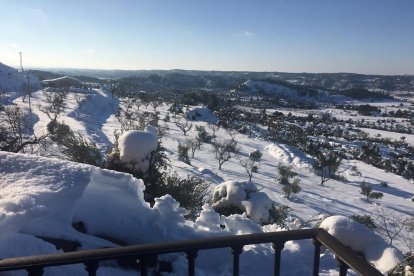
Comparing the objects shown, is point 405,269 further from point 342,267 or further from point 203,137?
point 203,137

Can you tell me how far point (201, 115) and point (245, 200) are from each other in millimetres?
63949

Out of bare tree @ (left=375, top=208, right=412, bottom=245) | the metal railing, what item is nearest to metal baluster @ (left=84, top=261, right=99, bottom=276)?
the metal railing

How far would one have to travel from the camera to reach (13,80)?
278 feet

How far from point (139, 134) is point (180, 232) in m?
3.91

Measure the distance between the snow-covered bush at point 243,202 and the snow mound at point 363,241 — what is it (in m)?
5.70

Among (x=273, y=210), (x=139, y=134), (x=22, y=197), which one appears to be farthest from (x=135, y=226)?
(x=273, y=210)

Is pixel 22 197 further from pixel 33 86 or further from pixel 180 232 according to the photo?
pixel 33 86

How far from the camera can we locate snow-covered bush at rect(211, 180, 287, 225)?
13.0 meters

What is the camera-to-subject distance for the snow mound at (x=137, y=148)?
333 inches

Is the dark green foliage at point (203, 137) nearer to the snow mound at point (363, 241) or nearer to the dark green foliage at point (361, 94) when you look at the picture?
the snow mound at point (363, 241)

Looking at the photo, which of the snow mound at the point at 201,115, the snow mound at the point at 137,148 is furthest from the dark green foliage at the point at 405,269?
the snow mound at the point at 201,115

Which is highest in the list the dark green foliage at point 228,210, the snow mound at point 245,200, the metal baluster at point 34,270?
the metal baluster at point 34,270

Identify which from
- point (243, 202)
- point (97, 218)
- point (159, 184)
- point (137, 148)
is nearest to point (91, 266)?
point (97, 218)

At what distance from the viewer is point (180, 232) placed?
5.02m
